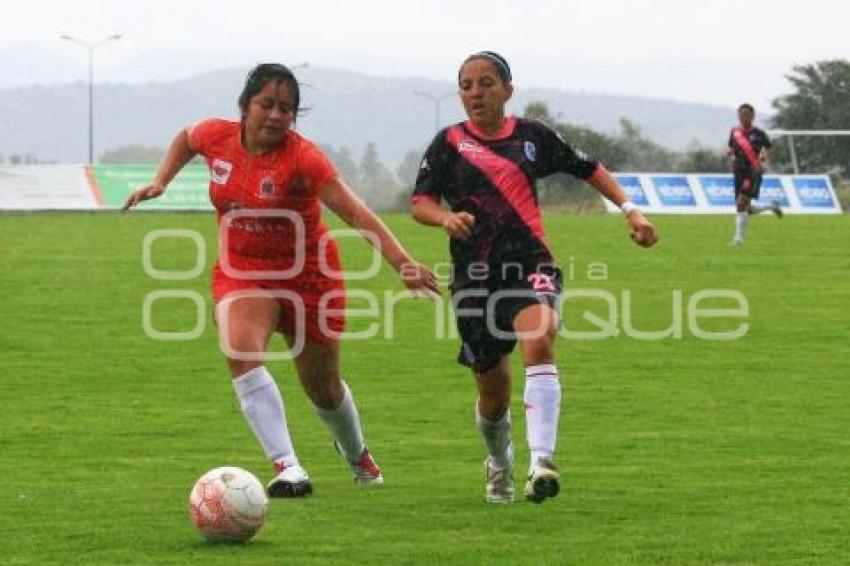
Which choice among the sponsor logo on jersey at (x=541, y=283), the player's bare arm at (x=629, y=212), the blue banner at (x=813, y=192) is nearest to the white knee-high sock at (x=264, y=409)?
the sponsor logo on jersey at (x=541, y=283)

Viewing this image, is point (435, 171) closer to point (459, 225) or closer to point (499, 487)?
point (459, 225)

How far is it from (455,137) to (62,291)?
1831cm

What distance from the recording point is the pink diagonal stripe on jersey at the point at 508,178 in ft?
36.9

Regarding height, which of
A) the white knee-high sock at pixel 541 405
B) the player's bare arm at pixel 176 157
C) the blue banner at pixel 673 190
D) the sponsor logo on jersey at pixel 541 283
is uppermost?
the player's bare arm at pixel 176 157

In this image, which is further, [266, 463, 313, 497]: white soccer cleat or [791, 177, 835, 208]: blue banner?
[791, 177, 835, 208]: blue banner

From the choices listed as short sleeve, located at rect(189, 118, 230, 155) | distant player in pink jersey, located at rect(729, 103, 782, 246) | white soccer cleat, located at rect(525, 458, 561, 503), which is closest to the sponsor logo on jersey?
white soccer cleat, located at rect(525, 458, 561, 503)

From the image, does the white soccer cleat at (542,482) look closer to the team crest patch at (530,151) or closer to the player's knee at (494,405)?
the player's knee at (494,405)

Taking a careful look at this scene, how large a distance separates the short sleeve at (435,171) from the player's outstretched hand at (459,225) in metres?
0.48

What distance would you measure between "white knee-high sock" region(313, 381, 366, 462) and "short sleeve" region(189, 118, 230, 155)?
1.46m

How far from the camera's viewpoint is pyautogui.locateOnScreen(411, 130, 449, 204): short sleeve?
446 inches

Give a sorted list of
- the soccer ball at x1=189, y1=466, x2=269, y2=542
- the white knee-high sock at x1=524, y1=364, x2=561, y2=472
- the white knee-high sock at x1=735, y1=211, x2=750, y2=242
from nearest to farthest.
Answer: the soccer ball at x1=189, y1=466, x2=269, y2=542 < the white knee-high sock at x1=524, y1=364, x2=561, y2=472 < the white knee-high sock at x1=735, y1=211, x2=750, y2=242

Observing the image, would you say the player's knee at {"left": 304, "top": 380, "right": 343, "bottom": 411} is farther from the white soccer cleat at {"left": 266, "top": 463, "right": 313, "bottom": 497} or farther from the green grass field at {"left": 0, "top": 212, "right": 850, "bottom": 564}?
the white soccer cleat at {"left": 266, "top": 463, "right": 313, "bottom": 497}

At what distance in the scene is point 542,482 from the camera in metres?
10.5

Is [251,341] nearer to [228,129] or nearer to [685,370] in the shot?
[228,129]
